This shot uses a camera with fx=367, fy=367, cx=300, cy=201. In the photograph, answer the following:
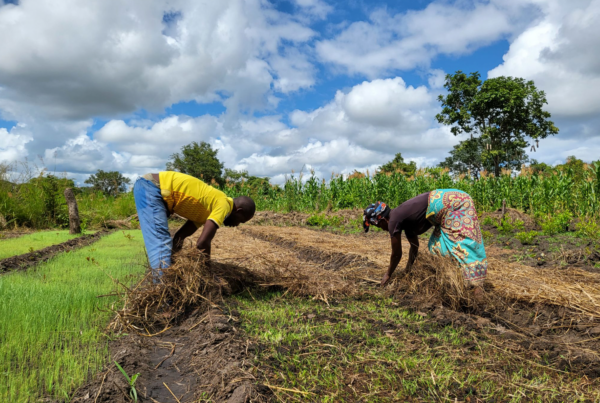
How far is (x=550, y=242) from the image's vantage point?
24.5ft

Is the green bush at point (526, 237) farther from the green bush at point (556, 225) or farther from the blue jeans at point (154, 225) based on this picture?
the blue jeans at point (154, 225)

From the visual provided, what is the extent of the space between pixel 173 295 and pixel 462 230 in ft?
10.4

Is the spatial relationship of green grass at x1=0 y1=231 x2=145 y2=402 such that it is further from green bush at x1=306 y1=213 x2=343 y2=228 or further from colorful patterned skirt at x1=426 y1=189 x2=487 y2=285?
green bush at x1=306 y1=213 x2=343 y2=228

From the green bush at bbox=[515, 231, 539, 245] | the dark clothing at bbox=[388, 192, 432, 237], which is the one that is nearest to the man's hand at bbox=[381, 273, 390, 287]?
the dark clothing at bbox=[388, 192, 432, 237]

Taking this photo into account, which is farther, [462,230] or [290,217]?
[290,217]

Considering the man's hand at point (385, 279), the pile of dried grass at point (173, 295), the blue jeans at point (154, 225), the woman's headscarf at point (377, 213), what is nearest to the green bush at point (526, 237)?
the man's hand at point (385, 279)

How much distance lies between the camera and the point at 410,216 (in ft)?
13.5

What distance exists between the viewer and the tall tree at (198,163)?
3978 centimetres

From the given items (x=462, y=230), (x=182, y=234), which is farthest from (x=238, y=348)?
(x=462, y=230)

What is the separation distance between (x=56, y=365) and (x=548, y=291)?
4.86m

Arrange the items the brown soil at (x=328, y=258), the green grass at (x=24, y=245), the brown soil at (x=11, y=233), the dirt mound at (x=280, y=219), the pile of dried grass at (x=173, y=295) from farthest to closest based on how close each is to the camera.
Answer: the dirt mound at (x=280, y=219), the brown soil at (x=11, y=233), the green grass at (x=24, y=245), the brown soil at (x=328, y=258), the pile of dried grass at (x=173, y=295)

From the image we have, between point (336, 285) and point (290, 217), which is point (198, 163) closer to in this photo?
point (290, 217)

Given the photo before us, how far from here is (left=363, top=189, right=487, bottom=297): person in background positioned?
4.07 m

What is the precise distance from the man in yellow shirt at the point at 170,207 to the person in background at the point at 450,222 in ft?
5.10
